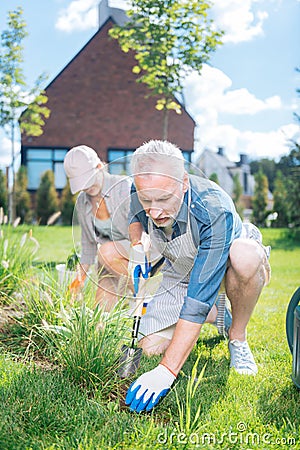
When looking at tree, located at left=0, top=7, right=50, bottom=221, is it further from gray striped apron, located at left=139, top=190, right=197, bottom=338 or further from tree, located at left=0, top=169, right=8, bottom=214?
gray striped apron, located at left=139, top=190, right=197, bottom=338

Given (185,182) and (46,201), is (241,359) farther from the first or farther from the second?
(46,201)

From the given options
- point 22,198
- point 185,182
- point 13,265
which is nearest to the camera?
point 185,182

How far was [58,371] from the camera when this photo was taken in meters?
2.49

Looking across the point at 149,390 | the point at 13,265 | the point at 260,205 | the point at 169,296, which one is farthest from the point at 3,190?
the point at 149,390

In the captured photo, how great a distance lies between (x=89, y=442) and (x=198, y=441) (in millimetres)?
357

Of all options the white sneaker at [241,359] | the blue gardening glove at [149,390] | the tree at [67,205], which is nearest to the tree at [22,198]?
the tree at [67,205]

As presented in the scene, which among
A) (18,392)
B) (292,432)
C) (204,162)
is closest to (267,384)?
(292,432)

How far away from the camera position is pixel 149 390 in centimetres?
219

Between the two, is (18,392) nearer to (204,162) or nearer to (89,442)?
(89,442)

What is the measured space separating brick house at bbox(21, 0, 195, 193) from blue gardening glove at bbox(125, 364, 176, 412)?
47.6 ft

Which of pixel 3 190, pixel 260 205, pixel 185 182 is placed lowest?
pixel 260 205

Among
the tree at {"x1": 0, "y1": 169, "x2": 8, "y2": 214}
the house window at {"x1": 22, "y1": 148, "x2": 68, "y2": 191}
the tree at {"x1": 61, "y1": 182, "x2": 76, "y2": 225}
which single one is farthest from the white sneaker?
the house window at {"x1": 22, "y1": 148, "x2": 68, "y2": 191}

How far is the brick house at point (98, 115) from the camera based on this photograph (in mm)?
16781

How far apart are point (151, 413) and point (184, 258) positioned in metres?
0.85
